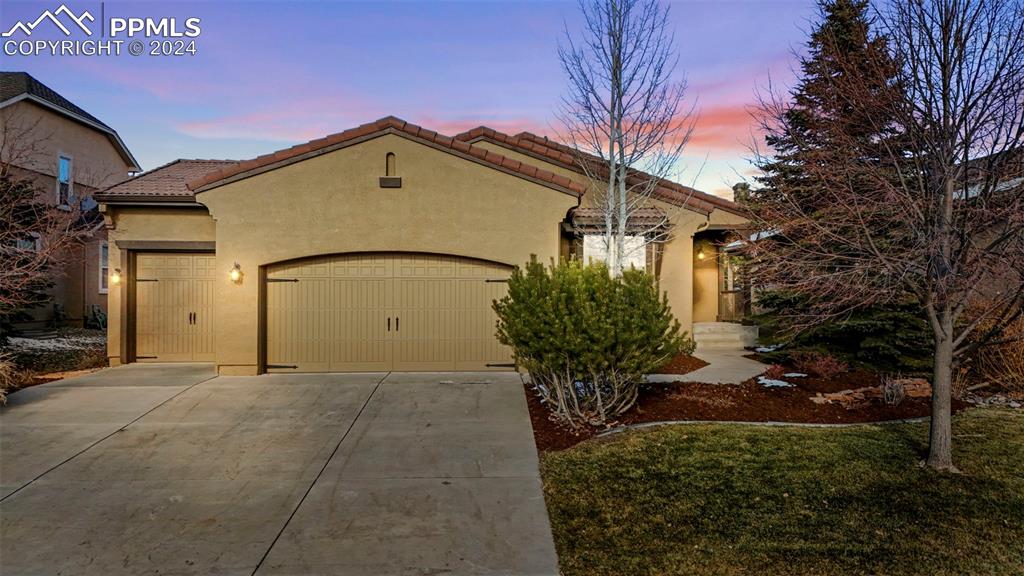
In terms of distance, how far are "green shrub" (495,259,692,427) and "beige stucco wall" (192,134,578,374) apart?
311cm

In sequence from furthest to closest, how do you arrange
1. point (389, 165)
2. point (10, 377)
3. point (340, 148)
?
point (389, 165), point (340, 148), point (10, 377)

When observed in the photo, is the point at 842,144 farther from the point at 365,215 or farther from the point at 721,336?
the point at 721,336

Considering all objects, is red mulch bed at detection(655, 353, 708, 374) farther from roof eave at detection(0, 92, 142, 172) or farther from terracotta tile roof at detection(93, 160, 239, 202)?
roof eave at detection(0, 92, 142, 172)

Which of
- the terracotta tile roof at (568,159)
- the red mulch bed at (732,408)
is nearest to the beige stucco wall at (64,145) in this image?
the terracotta tile roof at (568,159)

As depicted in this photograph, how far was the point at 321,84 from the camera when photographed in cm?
1373

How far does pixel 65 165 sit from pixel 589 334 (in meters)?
22.1

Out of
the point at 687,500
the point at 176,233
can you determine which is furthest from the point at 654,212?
the point at 176,233

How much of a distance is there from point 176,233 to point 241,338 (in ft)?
10.2

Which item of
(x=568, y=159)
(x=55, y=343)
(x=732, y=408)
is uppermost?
(x=568, y=159)

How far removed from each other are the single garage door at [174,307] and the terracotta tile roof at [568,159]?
23.9 feet

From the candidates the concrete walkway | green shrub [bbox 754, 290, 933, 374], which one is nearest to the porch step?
the concrete walkway

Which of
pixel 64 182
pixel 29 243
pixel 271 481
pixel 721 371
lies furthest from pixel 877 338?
pixel 64 182

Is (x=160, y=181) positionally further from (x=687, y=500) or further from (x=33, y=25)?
(x=687, y=500)

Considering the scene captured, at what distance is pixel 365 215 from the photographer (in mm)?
10562
